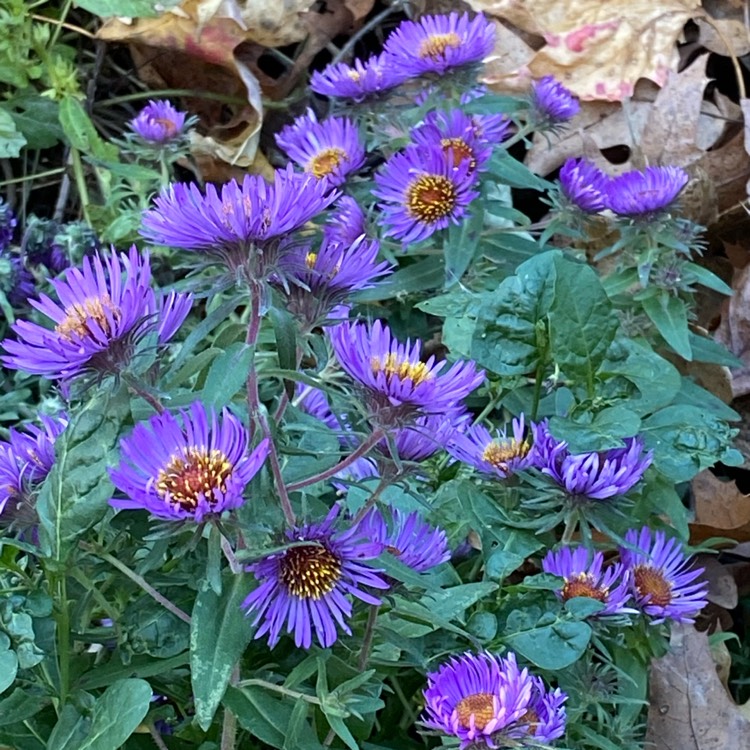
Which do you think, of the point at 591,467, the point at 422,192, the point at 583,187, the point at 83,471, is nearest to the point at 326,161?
the point at 422,192

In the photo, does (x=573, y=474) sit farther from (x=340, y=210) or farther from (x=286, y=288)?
(x=340, y=210)

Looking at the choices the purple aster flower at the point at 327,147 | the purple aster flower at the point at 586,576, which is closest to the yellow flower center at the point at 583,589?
the purple aster flower at the point at 586,576

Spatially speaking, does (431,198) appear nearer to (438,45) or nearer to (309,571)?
(438,45)

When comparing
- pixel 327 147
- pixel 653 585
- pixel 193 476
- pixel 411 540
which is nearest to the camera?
pixel 193 476

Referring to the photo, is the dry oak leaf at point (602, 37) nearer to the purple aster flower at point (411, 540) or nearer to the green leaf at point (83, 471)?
the purple aster flower at point (411, 540)

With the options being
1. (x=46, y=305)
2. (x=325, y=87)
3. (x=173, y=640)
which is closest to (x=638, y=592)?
(x=173, y=640)
